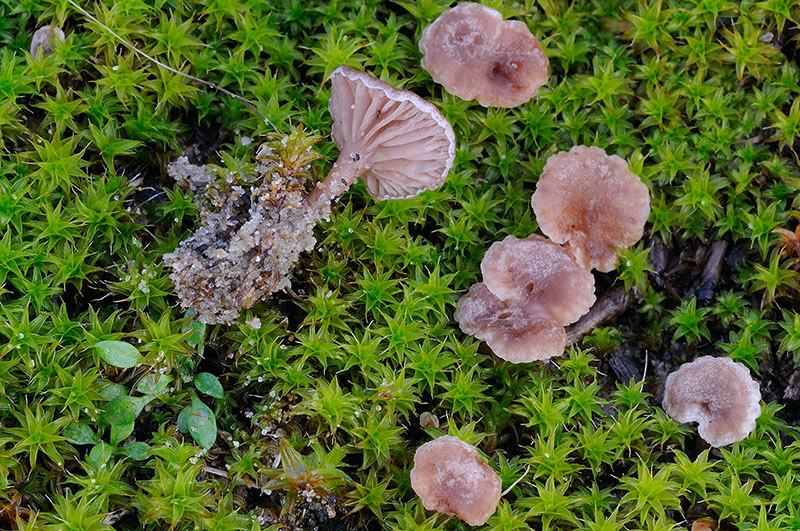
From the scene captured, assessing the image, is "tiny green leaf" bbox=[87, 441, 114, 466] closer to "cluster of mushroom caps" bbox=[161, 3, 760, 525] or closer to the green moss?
the green moss

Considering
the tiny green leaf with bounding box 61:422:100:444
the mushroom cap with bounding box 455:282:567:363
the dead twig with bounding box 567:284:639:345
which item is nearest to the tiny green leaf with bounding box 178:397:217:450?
the tiny green leaf with bounding box 61:422:100:444

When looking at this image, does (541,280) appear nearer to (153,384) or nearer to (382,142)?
(382,142)

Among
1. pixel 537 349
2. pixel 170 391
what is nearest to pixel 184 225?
pixel 170 391

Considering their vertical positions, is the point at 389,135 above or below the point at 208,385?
above

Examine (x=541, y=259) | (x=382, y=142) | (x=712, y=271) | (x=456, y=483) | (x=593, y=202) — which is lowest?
(x=456, y=483)

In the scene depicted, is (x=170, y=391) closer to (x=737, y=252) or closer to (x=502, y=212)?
(x=502, y=212)

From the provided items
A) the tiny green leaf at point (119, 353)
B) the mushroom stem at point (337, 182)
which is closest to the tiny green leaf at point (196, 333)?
the tiny green leaf at point (119, 353)

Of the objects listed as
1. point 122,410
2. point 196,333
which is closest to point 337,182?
point 196,333

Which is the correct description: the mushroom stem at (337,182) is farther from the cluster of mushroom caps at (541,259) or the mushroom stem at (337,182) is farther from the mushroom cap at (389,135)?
the cluster of mushroom caps at (541,259)
